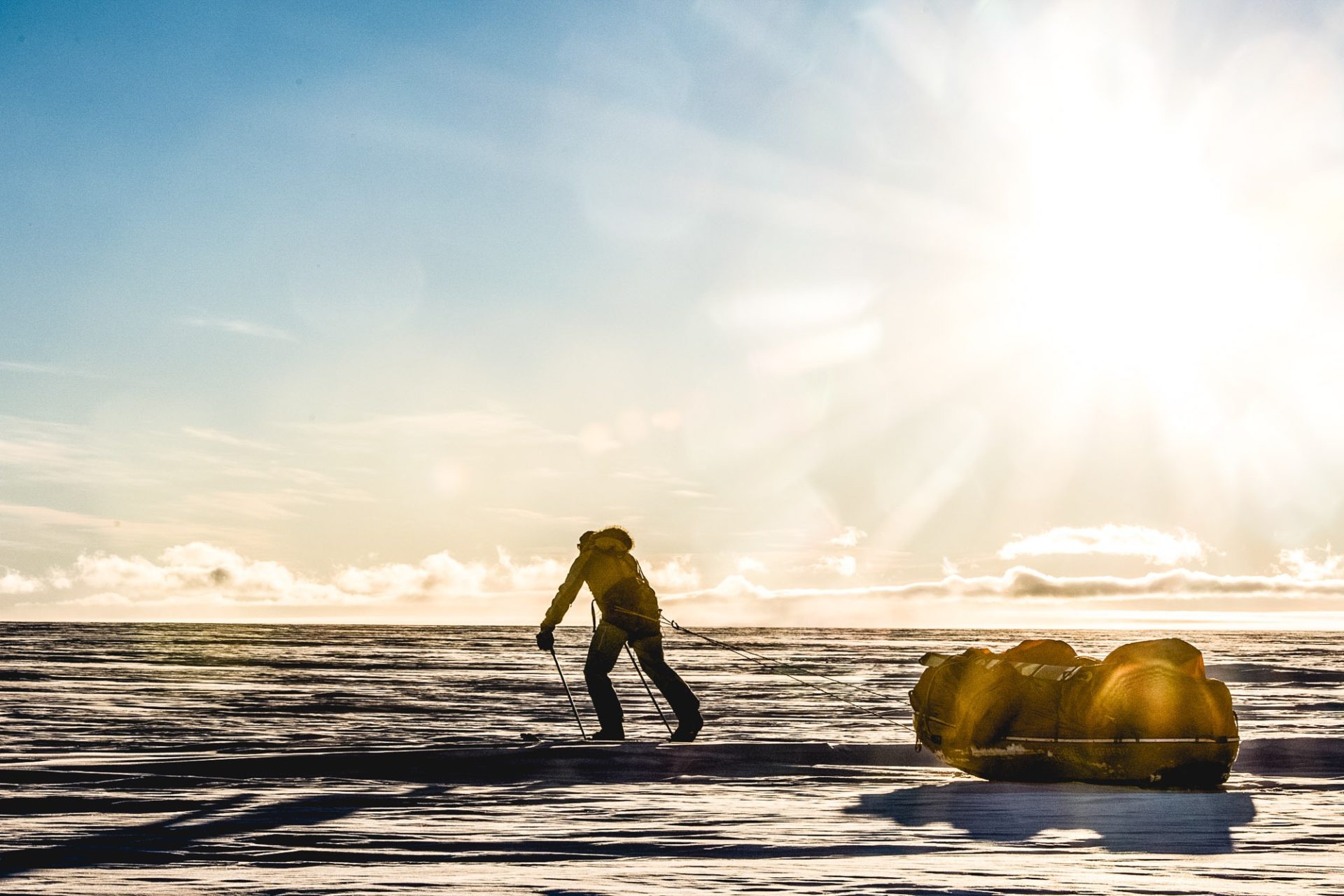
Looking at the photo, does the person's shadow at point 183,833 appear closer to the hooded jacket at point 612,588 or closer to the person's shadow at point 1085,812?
the person's shadow at point 1085,812

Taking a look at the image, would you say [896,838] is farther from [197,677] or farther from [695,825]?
[197,677]

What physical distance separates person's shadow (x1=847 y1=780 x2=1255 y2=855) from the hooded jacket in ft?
14.7

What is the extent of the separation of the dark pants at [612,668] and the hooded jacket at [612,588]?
0.11m

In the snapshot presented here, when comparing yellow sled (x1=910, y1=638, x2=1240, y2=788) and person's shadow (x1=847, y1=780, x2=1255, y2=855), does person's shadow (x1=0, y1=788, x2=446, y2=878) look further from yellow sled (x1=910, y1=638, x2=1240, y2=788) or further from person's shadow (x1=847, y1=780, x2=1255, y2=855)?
yellow sled (x1=910, y1=638, x2=1240, y2=788)

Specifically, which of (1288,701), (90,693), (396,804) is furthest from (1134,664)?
(90,693)

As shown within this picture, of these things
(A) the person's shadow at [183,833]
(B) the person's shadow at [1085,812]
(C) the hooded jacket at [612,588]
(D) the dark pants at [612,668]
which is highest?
(C) the hooded jacket at [612,588]

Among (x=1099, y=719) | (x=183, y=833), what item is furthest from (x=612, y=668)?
(x=183, y=833)

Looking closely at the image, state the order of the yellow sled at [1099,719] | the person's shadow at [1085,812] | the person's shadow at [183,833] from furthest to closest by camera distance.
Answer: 1. the yellow sled at [1099,719]
2. the person's shadow at [1085,812]
3. the person's shadow at [183,833]

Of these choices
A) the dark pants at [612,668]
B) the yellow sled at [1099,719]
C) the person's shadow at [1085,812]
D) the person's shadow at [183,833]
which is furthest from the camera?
the dark pants at [612,668]

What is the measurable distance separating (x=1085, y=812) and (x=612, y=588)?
20.7 ft

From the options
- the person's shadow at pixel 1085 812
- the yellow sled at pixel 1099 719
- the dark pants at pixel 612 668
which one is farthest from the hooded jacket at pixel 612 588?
the person's shadow at pixel 1085 812

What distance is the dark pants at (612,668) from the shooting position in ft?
39.5

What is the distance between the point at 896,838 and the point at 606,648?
6483mm

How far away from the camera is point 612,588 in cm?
1237
